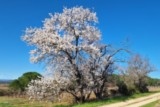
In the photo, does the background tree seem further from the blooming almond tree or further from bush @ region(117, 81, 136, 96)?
the blooming almond tree

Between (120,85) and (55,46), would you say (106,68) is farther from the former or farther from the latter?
(120,85)

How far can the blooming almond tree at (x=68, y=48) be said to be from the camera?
40.9m

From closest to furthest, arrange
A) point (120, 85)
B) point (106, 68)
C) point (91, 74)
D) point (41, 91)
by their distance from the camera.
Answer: point (41, 91) < point (91, 74) < point (106, 68) < point (120, 85)

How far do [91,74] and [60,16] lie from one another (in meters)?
8.11

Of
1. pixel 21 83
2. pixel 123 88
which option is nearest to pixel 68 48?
pixel 123 88

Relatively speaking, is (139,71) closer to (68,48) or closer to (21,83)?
(21,83)

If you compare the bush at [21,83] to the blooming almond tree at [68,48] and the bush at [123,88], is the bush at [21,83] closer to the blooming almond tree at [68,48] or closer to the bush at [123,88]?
the bush at [123,88]

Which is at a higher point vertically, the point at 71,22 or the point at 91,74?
the point at 71,22

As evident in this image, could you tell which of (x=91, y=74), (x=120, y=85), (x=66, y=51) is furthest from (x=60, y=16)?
(x=120, y=85)

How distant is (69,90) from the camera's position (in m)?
42.4

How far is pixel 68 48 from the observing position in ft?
134

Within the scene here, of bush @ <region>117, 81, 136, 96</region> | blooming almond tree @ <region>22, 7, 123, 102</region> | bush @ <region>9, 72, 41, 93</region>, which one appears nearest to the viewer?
blooming almond tree @ <region>22, 7, 123, 102</region>

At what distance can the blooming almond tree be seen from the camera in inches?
1611

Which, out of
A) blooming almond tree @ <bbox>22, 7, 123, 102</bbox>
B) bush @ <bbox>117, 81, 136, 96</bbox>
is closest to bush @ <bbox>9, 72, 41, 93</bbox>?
bush @ <bbox>117, 81, 136, 96</bbox>
